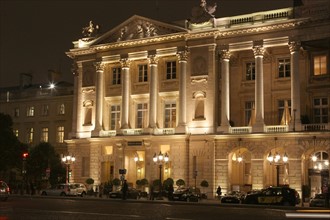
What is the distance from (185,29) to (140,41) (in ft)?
18.5

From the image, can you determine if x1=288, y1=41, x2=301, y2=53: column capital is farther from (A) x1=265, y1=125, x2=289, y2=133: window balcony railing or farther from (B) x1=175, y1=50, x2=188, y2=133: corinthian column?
(B) x1=175, y1=50, x2=188, y2=133: corinthian column

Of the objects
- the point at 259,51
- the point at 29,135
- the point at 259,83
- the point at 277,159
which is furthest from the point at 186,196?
the point at 29,135

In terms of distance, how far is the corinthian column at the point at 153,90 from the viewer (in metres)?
56.3

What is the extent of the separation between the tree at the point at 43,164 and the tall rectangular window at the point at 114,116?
892 cm

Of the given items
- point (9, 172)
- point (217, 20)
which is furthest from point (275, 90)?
point (9, 172)

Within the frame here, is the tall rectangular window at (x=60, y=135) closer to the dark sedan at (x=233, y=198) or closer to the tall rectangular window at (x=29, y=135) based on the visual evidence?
the tall rectangular window at (x=29, y=135)

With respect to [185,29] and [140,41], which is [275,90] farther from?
[140,41]

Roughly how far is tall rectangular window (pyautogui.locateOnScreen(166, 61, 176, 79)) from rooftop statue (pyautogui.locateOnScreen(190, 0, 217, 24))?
5.19 meters

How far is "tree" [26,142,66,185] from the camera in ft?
209

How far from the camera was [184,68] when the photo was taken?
182 feet

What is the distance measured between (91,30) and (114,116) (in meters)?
10.7

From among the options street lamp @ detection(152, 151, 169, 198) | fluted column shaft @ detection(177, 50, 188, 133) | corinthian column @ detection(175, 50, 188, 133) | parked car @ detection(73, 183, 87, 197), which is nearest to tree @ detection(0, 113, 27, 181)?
parked car @ detection(73, 183, 87, 197)

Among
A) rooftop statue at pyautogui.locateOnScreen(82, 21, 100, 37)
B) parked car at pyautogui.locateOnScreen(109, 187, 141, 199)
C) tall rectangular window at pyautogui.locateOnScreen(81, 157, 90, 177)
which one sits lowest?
parked car at pyautogui.locateOnScreen(109, 187, 141, 199)

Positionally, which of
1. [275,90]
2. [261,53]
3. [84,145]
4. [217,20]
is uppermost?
[217,20]
